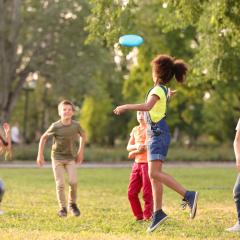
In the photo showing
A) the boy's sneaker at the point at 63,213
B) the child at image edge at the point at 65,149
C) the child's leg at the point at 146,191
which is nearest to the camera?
the child's leg at the point at 146,191

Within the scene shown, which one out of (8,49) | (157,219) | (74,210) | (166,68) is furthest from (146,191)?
(8,49)

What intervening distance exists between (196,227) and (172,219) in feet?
3.85

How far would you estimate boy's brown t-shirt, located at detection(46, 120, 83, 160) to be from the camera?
10.8m

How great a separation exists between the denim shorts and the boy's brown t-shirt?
8.03 ft

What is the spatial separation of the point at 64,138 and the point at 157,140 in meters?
2.61

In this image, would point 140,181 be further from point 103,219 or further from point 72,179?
point 72,179

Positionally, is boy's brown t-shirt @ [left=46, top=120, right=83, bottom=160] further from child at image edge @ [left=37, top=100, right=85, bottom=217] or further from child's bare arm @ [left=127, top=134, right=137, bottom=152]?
child's bare arm @ [left=127, top=134, right=137, bottom=152]

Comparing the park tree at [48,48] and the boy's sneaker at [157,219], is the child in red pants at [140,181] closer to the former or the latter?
the boy's sneaker at [157,219]

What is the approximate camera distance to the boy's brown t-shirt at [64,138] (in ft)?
35.5

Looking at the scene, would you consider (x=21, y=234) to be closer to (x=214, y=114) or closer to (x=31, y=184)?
(x=31, y=184)

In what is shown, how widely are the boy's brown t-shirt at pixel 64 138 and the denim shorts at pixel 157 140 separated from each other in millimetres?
2448

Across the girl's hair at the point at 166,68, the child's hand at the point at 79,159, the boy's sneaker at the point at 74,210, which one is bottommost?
the boy's sneaker at the point at 74,210

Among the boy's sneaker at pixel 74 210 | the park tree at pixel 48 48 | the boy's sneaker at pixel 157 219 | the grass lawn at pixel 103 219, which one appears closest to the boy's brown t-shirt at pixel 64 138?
the boy's sneaker at pixel 74 210

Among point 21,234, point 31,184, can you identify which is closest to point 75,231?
point 21,234
